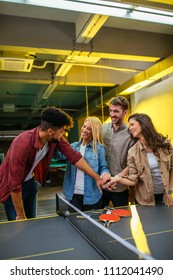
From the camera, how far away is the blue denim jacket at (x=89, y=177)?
2.12 meters

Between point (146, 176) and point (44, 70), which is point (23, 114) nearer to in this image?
point (44, 70)

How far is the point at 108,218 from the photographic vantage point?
1577mm

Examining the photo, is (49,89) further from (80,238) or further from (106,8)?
(80,238)

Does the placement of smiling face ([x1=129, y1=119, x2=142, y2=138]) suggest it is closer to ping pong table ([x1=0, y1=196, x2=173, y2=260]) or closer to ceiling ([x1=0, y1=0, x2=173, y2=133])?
ping pong table ([x1=0, y1=196, x2=173, y2=260])

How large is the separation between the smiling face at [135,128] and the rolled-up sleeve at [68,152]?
0.54 metres

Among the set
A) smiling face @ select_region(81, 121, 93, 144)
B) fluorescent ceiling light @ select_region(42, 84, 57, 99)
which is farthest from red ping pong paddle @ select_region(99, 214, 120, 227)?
fluorescent ceiling light @ select_region(42, 84, 57, 99)

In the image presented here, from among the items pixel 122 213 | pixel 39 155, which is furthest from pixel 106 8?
pixel 122 213

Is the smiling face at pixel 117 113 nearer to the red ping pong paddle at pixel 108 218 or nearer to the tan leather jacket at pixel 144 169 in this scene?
the tan leather jacket at pixel 144 169

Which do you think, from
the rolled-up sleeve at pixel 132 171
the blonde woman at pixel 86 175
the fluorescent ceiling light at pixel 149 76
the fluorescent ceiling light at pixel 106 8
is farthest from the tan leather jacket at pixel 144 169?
the fluorescent ceiling light at pixel 149 76

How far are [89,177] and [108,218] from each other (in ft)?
1.96

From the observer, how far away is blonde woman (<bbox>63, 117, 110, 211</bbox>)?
2.12 metres

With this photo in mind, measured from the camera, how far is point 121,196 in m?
→ 2.29

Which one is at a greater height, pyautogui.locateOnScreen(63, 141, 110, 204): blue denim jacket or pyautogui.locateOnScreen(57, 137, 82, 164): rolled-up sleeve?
pyautogui.locateOnScreen(57, 137, 82, 164): rolled-up sleeve

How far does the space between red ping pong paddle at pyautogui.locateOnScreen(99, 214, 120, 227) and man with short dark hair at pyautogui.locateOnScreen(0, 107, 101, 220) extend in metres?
0.50
